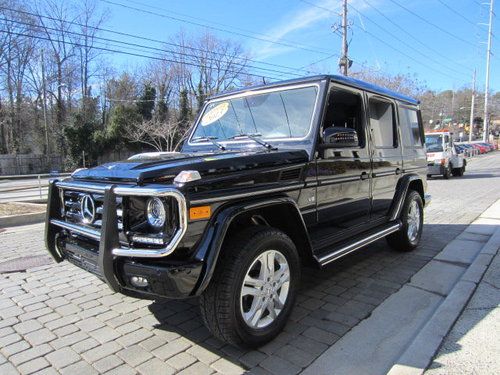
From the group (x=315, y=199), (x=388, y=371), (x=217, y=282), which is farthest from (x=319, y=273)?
(x=217, y=282)

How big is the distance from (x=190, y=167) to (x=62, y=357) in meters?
1.78

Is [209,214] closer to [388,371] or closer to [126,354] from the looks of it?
[126,354]

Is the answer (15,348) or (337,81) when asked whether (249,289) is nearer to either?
(15,348)

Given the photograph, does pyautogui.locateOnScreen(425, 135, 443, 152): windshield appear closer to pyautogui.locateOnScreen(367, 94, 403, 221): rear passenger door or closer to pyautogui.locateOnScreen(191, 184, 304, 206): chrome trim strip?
pyautogui.locateOnScreen(367, 94, 403, 221): rear passenger door

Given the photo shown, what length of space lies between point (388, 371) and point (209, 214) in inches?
65.9

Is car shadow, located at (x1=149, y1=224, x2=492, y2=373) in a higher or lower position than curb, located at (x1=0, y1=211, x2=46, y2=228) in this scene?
lower

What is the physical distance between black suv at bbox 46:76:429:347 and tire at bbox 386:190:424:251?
697 millimetres

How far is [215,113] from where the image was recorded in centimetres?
466

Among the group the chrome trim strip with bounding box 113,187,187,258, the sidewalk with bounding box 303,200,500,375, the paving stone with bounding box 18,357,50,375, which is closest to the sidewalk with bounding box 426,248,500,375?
the sidewalk with bounding box 303,200,500,375

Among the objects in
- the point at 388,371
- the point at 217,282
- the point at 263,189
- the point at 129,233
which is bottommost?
the point at 388,371

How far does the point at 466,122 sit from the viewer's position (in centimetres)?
8250

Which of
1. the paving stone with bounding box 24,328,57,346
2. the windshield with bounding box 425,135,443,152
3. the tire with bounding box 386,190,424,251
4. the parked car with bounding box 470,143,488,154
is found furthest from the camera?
the parked car with bounding box 470,143,488,154

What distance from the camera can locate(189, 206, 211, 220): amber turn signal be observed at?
261 cm

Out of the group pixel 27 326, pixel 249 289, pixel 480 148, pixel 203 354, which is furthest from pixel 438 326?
pixel 480 148
